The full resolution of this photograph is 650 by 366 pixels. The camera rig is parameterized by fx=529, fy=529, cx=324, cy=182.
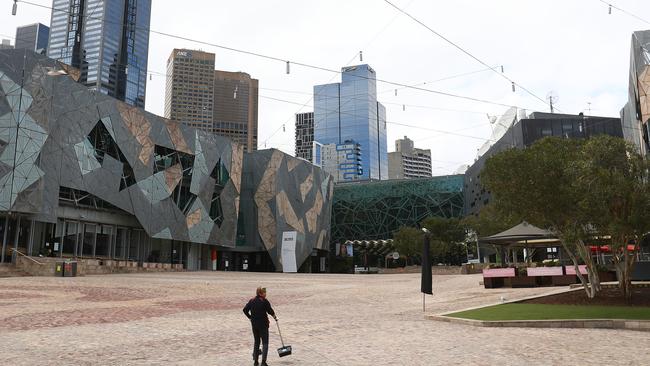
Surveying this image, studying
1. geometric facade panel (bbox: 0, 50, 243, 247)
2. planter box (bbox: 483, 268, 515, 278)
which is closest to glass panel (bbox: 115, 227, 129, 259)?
geometric facade panel (bbox: 0, 50, 243, 247)

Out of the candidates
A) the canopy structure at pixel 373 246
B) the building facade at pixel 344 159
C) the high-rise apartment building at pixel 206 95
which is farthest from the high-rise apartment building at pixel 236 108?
the canopy structure at pixel 373 246

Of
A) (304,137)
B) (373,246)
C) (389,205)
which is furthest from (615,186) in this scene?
(304,137)

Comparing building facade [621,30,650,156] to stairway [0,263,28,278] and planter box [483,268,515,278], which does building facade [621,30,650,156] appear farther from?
stairway [0,263,28,278]

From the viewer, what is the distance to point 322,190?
77.5 metres

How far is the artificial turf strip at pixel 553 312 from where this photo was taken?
531 inches

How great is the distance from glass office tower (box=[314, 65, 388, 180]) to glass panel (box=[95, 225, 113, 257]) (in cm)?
2246

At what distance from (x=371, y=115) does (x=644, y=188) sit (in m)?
52.4

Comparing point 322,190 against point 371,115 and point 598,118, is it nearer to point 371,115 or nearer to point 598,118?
point 371,115

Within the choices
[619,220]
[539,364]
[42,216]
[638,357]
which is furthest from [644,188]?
[42,216]

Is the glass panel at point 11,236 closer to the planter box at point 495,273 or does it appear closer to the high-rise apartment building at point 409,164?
the planter box at point 495,273

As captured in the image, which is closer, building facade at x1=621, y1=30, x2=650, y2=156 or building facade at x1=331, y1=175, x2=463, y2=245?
building facade at x1=621, y1=30, x2=650, y2=156

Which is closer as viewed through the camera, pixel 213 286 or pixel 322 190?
pixel 213 286

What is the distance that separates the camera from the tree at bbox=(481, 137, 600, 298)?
1694cm

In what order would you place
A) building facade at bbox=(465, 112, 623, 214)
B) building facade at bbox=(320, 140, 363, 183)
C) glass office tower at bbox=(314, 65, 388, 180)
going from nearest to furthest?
glass office tower at bbox=(314, 65, 388, 180) → building facade at bbox=(465, 112, 623, 214) → building facade at bbox=(320, 140, 363, 183)
